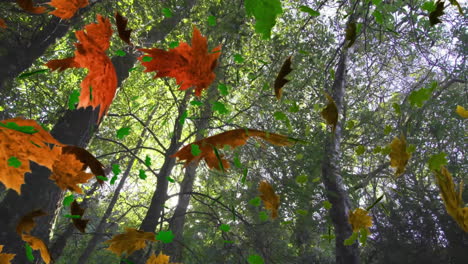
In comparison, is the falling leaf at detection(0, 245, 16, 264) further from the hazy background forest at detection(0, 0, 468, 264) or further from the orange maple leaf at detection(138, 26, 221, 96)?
the orange maple leaf at detection(138, 26, 221, 96)

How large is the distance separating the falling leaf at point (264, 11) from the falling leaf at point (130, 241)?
9.63ft

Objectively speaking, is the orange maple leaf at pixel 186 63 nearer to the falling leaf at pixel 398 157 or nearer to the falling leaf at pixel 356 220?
the falling leaf at pixel 398 157

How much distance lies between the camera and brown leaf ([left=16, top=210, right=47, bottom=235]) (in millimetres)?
2637

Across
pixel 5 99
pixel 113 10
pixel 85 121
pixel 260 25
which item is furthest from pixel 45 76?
pixel 260 25

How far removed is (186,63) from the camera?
216 centimetres

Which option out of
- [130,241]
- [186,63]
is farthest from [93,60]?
[130,241]

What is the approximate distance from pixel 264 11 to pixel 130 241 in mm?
3297

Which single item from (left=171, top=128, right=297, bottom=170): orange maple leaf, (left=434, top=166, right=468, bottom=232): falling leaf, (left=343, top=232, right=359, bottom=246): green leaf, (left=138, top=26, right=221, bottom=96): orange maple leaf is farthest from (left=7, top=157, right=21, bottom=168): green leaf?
(left=343, top=232, right=359, bottom=246): green leaf

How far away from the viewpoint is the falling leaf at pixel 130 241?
10.2ft

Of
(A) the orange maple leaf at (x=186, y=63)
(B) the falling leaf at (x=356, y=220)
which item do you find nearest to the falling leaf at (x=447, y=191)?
(B) the falling leaf at (x=356, y=220)

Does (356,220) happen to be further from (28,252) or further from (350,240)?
(28,252)

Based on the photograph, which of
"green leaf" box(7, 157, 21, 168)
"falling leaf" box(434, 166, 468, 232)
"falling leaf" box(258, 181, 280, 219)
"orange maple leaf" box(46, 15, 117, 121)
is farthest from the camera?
"falling leaf" box(258, 181, 280, 219)

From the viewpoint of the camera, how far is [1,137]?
151cm

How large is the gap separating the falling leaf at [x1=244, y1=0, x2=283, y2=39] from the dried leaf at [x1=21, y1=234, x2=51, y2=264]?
116 inches
